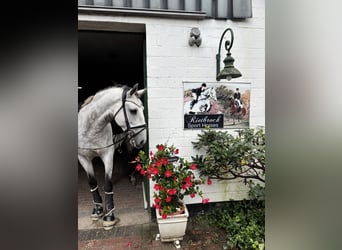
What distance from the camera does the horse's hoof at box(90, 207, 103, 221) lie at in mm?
2770

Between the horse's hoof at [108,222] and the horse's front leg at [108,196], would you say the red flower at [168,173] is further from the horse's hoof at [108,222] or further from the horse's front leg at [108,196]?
the horse's hoof at [108,222]

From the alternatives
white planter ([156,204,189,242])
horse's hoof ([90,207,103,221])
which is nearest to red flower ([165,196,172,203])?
white planter ([156,204,189,242])

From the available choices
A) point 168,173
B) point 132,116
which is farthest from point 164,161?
point 132,116

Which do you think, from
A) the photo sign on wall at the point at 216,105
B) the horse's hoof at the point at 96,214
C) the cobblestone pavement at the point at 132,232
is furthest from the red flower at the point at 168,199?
the horse's hoof at the point at 96,214

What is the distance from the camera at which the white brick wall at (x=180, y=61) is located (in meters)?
2.74

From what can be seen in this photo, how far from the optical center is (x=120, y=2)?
2627 millimetres

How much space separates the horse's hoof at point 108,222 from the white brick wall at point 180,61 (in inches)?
40.8

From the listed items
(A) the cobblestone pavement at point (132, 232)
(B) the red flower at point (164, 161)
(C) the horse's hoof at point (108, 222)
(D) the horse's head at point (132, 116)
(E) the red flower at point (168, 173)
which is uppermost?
(D) the horse's head at point (132, 116)
